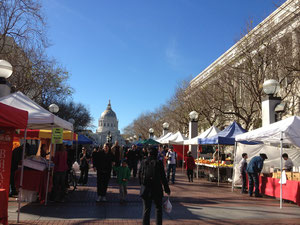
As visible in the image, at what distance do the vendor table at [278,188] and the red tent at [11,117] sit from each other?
828 centimetres

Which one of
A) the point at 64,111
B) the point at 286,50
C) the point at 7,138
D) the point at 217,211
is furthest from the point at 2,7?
the point at 64,111

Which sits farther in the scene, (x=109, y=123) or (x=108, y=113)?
(x=108, y=113)

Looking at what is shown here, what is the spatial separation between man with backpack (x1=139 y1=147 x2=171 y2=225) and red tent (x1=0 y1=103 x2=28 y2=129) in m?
2.80

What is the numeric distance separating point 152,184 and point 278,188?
691cm

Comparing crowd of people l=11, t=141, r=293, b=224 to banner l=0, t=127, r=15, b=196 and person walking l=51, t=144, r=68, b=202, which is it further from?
banner l=0, t=127, r=15, b=196

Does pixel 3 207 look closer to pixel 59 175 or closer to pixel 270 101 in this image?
pixel 59 175

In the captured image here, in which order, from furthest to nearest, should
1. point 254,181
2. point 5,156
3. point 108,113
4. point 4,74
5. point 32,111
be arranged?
point 108,113
point 254,181
point 4,74
point 32,111
point 5,156

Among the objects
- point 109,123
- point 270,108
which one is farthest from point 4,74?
point 109,123

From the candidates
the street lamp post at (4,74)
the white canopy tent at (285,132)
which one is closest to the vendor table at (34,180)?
the street lamp post at (4,74)

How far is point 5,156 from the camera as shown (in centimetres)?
607

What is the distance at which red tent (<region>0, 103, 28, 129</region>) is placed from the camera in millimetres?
5723

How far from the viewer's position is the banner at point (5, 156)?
5992 millimetres

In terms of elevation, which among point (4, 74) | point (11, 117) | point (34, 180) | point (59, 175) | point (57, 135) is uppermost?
point (4, 74)

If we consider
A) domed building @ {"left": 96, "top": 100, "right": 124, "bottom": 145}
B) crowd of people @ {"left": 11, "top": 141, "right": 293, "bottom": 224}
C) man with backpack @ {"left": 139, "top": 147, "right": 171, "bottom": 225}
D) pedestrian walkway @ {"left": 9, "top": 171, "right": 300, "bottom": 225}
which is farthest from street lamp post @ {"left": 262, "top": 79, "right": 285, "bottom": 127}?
domed building @ {"left": 96, "top": 100, "right": 124, "bottom": 145}
